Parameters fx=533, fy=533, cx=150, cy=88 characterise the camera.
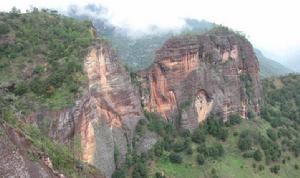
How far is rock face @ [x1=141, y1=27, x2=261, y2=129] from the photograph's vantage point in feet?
200

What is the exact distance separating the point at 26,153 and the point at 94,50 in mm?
30603

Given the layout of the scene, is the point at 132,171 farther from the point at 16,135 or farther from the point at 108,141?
the point at 16,135

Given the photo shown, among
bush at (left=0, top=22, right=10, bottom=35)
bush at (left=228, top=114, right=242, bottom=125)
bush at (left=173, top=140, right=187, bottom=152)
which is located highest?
bush at (left=0, top=22, right=10, bottom=35)

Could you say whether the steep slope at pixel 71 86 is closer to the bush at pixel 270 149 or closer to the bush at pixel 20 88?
the bush at pixel 20 88

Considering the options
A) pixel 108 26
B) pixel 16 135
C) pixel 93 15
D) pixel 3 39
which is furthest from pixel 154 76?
pixel 93 15

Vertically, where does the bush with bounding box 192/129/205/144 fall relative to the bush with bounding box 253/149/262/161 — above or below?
above

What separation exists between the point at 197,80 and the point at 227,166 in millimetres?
11037

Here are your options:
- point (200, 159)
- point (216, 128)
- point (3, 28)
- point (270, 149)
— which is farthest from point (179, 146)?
point (3, 28)

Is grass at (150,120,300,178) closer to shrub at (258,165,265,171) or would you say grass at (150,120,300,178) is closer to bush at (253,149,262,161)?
shrub at (258,165,265,171)

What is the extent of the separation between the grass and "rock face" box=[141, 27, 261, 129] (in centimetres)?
403

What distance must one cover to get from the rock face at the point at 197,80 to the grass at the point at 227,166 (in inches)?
158

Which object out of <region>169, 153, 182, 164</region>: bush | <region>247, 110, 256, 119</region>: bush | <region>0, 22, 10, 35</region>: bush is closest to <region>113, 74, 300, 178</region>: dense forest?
<region>169, 153, 182, 164</region>: bush

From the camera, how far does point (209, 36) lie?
6500 centimetres

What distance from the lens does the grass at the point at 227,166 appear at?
2171 inches
